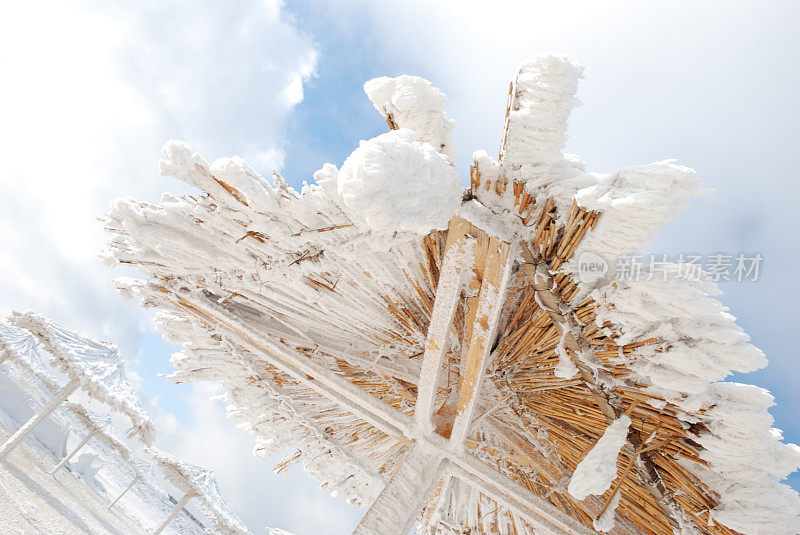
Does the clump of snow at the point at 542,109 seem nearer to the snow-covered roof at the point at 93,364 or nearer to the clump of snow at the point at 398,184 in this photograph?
the clump of snow at the point at 398,184

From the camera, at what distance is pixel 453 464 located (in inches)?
81.2

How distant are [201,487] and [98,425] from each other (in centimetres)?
344

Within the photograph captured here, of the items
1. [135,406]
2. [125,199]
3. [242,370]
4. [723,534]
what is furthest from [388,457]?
[135,406]

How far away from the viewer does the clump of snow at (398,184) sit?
1.01 m

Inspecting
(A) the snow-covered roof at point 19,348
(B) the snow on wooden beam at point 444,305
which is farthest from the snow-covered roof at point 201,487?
(B) the snow on wooden beam at point 444,305

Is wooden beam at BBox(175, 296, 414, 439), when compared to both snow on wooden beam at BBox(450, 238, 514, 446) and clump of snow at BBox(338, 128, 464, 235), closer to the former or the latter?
snow on wooden beam at BBox(450, 238, 514, 446)

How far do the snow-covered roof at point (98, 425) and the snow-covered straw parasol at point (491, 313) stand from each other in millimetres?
9932

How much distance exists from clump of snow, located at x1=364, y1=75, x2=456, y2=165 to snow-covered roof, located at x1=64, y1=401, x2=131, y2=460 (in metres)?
11.9

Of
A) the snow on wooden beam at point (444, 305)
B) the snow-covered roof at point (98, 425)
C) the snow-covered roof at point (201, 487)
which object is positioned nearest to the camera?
the snow on wooden beam at point (444, 305)

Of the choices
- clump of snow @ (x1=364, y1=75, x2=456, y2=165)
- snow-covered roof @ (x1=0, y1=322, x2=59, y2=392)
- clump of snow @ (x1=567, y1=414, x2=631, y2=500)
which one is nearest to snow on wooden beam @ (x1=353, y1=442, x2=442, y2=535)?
clump of snow @ (x1=567, y1=414, x2=631, y2=500)

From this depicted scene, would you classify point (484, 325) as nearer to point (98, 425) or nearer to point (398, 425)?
point (398, 425)

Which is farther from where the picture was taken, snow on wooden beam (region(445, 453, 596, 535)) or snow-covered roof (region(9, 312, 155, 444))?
snow-covered roof (region(9, 312, 155, 444))

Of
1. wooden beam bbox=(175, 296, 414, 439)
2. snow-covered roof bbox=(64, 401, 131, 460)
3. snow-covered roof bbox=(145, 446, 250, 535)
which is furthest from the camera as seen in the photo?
snow-covered roof bbox=(64, 401, 131, 460)

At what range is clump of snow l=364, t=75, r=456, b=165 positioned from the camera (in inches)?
56.6
